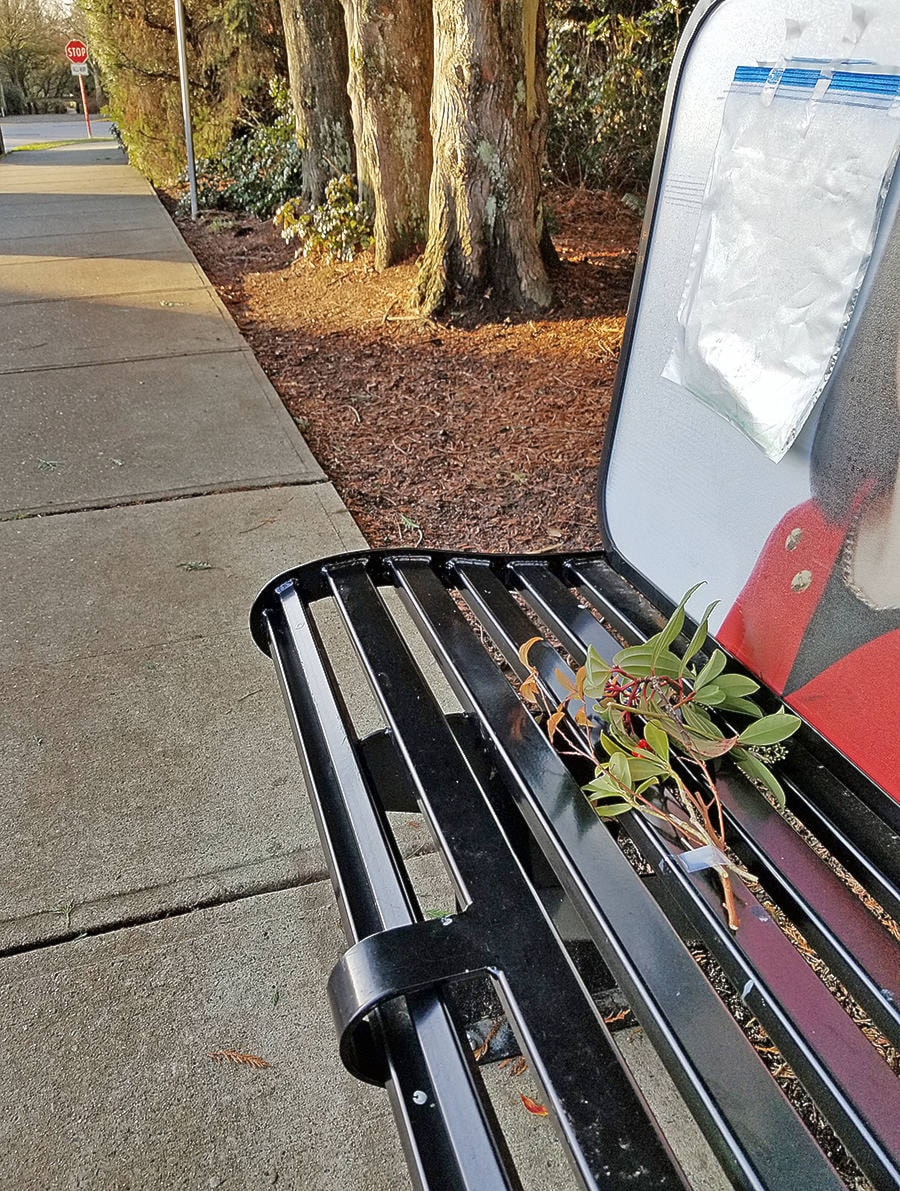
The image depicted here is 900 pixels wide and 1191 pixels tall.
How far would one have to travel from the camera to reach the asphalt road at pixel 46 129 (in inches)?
879

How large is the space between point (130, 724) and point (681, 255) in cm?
186

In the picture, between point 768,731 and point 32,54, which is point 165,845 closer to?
point 768,731

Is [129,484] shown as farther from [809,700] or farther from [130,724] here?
[809,700]

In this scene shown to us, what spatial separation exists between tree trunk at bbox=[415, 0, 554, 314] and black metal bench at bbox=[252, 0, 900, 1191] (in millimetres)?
4038

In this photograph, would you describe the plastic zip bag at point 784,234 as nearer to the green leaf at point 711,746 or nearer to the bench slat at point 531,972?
the green leaf at point 711,746

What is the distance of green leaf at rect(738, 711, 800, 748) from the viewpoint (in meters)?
1.47

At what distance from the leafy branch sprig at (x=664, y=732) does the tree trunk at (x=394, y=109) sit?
6.01 m

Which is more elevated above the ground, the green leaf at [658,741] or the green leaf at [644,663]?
the green leaf at [644,663]

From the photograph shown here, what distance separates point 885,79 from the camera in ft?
4.40

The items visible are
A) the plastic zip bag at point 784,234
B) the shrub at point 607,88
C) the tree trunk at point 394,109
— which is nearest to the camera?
the plastic zip bag at point 784,234

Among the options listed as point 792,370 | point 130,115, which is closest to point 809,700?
point 792,370

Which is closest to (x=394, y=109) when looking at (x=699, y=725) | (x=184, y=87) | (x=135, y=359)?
(x=135, y=359)

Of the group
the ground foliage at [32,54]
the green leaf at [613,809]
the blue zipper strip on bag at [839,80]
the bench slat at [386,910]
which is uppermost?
the blue zipper strip on bag at [839,80]

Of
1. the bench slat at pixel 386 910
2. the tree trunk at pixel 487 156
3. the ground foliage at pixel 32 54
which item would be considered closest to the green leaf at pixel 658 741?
the bench slat at pixel 386 910
